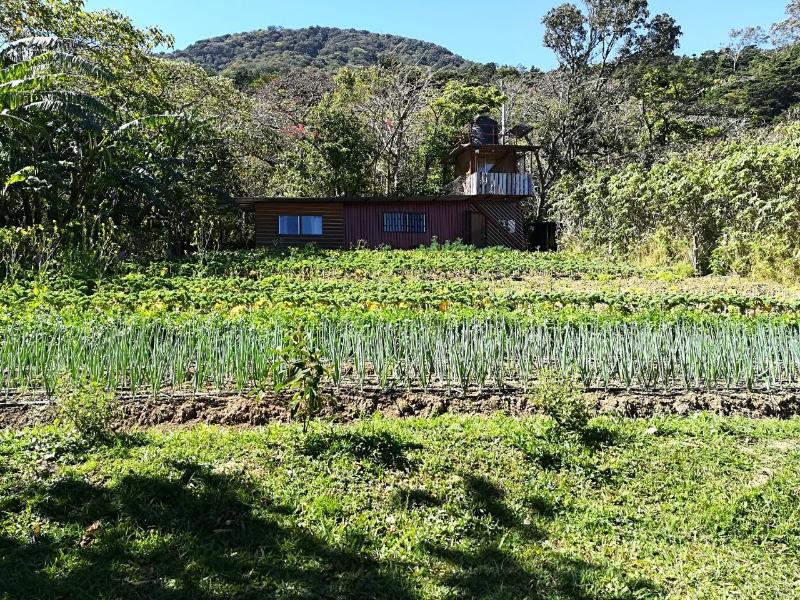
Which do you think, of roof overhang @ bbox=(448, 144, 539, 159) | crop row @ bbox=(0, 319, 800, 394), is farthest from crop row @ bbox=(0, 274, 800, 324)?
roof overhang @ bbox=(448, 144, 539, 159)

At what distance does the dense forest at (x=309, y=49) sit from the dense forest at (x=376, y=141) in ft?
96.3

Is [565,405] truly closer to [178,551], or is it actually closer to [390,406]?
[390,406]

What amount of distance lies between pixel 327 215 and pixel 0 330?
20.2 m

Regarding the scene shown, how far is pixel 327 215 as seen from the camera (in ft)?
82.2

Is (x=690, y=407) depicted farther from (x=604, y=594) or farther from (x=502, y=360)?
(x=604, y=594)

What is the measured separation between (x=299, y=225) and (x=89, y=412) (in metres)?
21.0

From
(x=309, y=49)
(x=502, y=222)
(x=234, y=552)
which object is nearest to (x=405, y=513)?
→ (x=234, y=552)

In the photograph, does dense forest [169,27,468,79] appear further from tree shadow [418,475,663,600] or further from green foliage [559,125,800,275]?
tree shadow [418,475,663,600]

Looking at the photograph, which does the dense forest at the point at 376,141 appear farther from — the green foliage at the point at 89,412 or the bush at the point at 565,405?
the bush at the point at 565,405

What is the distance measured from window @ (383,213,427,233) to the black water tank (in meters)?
4.60

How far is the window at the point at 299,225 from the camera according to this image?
24.9 meters

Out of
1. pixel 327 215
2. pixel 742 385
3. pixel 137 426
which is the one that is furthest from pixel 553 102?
pixel 137 426

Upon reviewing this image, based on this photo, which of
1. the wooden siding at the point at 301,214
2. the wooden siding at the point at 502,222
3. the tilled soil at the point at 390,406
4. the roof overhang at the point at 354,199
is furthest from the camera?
the wooden siding at the point at 502,222

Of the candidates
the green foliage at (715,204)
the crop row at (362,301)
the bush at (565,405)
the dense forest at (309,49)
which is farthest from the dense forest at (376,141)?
the dense forest at (309,49)
